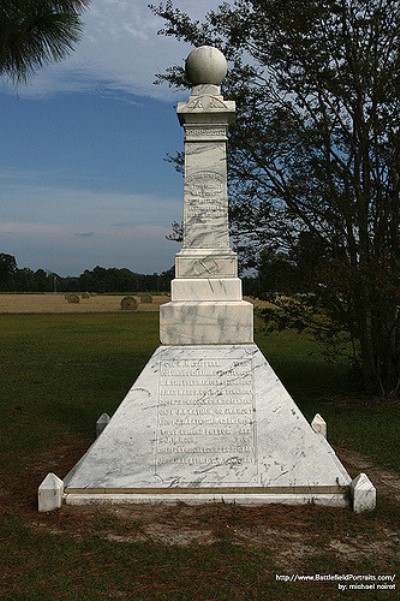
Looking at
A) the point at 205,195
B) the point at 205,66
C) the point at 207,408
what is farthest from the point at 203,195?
the point at 207,408

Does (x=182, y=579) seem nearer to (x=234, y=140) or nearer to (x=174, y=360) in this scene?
(x=174, y=360)

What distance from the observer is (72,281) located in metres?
94.1

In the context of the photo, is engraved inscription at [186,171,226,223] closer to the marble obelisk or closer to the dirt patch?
the marble obelisk

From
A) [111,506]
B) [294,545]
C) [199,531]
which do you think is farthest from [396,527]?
[111,506]

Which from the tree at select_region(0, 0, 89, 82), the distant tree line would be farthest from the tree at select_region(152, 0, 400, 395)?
the distant tree line

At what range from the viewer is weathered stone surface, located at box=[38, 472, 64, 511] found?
4996 mm

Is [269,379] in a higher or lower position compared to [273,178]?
lower

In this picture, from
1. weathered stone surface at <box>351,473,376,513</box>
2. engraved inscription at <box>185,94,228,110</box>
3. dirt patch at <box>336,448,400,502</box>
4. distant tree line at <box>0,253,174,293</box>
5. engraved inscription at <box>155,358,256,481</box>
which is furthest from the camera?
distant tree line at <box>0,253,174,293</box>

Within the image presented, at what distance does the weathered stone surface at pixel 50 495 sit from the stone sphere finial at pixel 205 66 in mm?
4039

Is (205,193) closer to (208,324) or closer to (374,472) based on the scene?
(208,324)

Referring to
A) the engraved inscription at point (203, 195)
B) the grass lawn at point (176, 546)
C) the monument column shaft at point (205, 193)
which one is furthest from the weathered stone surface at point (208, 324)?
the grass lawn at point (176, 546)

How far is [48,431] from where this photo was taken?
8539 millimetres

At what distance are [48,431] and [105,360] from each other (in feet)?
28.0

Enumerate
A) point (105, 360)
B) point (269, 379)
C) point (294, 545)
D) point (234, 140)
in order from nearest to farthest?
point (294, 545), point (269, 379), point (234, 140), point (105, 360)
